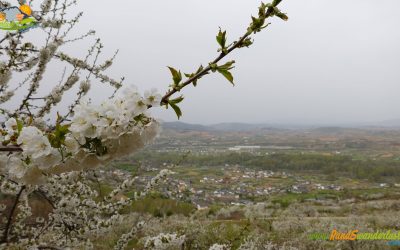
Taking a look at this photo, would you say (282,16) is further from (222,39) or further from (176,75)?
(176,75)

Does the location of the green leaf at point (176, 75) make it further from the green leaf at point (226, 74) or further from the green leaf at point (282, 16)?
the green leaf at point (282, 16)

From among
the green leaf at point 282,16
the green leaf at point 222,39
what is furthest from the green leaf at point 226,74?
the green leaf at point 282,16

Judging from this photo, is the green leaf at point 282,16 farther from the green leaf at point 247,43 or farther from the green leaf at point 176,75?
the green leaf at point 176,75

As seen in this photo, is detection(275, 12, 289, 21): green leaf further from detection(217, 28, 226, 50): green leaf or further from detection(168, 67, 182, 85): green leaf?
detection(168, 67, 182, 85): green leaf

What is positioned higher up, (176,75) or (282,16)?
(282,16)

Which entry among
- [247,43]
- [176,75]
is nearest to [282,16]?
[247,43]

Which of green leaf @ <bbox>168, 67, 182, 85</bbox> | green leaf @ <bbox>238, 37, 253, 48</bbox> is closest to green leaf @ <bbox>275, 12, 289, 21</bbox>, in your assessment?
green leaf @ <bbox>238, 37, 253, 48</bbox>

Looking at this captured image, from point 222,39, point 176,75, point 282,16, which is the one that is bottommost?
point 176,75

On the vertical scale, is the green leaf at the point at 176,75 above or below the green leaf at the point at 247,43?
below

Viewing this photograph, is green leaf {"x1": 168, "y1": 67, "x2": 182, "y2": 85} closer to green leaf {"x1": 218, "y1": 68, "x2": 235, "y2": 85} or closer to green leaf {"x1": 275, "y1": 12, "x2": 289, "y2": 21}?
green leaf {"x1": 218, "y1": 68, "x2": 235, "y2": 85}

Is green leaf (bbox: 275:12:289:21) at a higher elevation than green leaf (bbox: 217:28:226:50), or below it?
higher

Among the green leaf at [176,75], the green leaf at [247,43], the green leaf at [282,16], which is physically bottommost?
the green leaf at [176,75]

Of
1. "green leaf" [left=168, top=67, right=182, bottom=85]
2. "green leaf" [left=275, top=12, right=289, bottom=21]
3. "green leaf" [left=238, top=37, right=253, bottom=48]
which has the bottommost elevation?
"green leaf" [left=168, top=67, right=182, bottom=85]

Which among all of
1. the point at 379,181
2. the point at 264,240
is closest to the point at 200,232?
the point at 264,240
